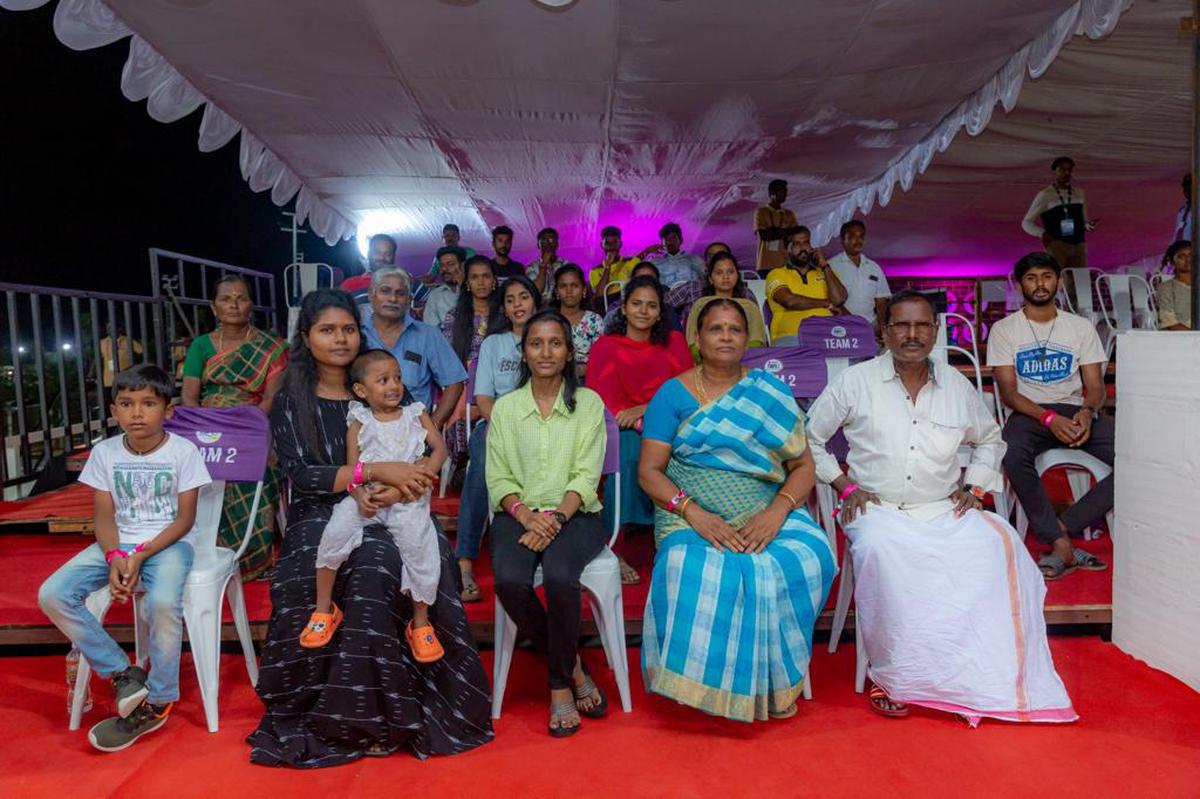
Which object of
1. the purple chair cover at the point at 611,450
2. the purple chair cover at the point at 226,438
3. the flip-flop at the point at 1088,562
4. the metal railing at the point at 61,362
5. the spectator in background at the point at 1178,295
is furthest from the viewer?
the spectator in background at the point at 1178,295

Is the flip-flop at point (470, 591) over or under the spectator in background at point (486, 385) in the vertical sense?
under

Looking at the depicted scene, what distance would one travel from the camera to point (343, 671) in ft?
7.09

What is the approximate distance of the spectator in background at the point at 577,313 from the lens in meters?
4.06

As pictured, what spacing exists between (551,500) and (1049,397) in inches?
95.7

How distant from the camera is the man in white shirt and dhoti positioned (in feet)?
7.56

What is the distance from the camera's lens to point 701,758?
83.0 inches

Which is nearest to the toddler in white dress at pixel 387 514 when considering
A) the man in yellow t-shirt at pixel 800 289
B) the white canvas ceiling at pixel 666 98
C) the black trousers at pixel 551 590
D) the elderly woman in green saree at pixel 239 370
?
the black trousers at pixel 551 590

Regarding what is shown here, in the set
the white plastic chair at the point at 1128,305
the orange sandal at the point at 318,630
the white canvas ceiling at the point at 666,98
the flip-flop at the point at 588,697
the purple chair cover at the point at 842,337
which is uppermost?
the white canvas ceiling at the point at 666,98

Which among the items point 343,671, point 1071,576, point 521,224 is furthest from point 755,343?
point 521,224

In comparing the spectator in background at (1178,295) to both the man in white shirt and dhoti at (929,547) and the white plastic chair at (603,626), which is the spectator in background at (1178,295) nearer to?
the man in white shirt and dhoti at (929,547)

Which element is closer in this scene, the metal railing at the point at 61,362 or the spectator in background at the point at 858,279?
the metal railing at the point at 61,362

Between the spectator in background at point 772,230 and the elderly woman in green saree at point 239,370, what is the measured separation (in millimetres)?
4404

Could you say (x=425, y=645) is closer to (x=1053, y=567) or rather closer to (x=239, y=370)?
(x=239, y=370)

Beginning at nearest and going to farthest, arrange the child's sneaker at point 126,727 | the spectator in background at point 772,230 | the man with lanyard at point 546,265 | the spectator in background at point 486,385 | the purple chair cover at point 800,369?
the child's sneaker at point 126,727
the spectator in background at point 486,385
the purple chair cover at point 800,369
the man with lanyard at point 546,265
the spectator in background at point 772,230
